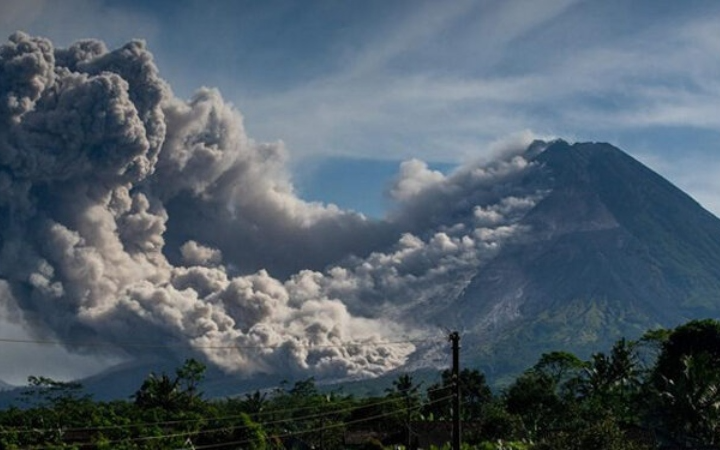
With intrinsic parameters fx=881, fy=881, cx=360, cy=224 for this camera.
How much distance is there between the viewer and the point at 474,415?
418 feet

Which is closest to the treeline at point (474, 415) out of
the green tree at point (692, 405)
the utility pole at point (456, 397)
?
the green tree at point (692, 405)

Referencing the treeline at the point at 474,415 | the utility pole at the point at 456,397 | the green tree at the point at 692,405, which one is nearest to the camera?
the utility pole at the point at 456,397

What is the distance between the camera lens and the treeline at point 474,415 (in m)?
76.1

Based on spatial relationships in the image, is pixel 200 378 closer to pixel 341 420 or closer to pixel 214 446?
pixel 341 420

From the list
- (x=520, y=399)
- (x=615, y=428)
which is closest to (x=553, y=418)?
(x=520, y=399)

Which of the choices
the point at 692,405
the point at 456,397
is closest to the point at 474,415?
the point at 692,405

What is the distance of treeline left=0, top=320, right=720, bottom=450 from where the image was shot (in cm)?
7612

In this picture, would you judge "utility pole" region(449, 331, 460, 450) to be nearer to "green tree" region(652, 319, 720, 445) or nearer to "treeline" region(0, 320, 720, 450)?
"treeline" region(0, 320, 720, 450)

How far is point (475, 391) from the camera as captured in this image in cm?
13012

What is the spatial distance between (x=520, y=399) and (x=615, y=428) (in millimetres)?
60453

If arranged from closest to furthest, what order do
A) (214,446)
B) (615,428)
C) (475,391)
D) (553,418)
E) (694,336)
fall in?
1. (615,428)
2. (214,446)
3. (694,336)
4. (553,418)
5. (475,391)

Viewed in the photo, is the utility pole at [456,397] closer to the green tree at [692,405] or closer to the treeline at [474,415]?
the treeline at [474,415]

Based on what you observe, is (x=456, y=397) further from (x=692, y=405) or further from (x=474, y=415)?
(x=474, y=415)

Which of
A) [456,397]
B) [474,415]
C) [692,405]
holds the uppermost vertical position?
[456,397]
